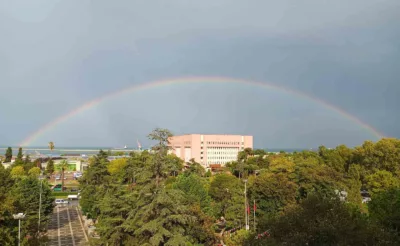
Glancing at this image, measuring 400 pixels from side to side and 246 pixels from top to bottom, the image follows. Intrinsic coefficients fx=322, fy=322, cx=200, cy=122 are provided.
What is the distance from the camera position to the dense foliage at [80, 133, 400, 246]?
9328mm

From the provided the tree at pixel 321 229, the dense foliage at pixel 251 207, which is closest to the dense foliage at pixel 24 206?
the dense foliage at pixel 251 207

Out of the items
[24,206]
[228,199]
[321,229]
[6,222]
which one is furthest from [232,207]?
[321,229]

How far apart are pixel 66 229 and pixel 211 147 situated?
7689cm

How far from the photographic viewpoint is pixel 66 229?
3244 centimetres

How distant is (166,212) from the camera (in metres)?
15.2

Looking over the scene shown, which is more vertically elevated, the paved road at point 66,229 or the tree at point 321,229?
the tree at point 321,229

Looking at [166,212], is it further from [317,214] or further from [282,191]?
[282,191]

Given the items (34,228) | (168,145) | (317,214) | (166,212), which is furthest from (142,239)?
(317,214)

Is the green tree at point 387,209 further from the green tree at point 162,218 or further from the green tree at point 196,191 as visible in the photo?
the green tree at point 196,191

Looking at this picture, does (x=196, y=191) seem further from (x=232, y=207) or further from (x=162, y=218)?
(x=162, y=218)

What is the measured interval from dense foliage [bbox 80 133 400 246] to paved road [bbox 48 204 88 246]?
243 centimetres

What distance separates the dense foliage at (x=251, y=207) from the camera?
30.6ft

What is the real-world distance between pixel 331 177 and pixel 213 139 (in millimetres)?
76057

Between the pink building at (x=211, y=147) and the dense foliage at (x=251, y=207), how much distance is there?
5984 cm
